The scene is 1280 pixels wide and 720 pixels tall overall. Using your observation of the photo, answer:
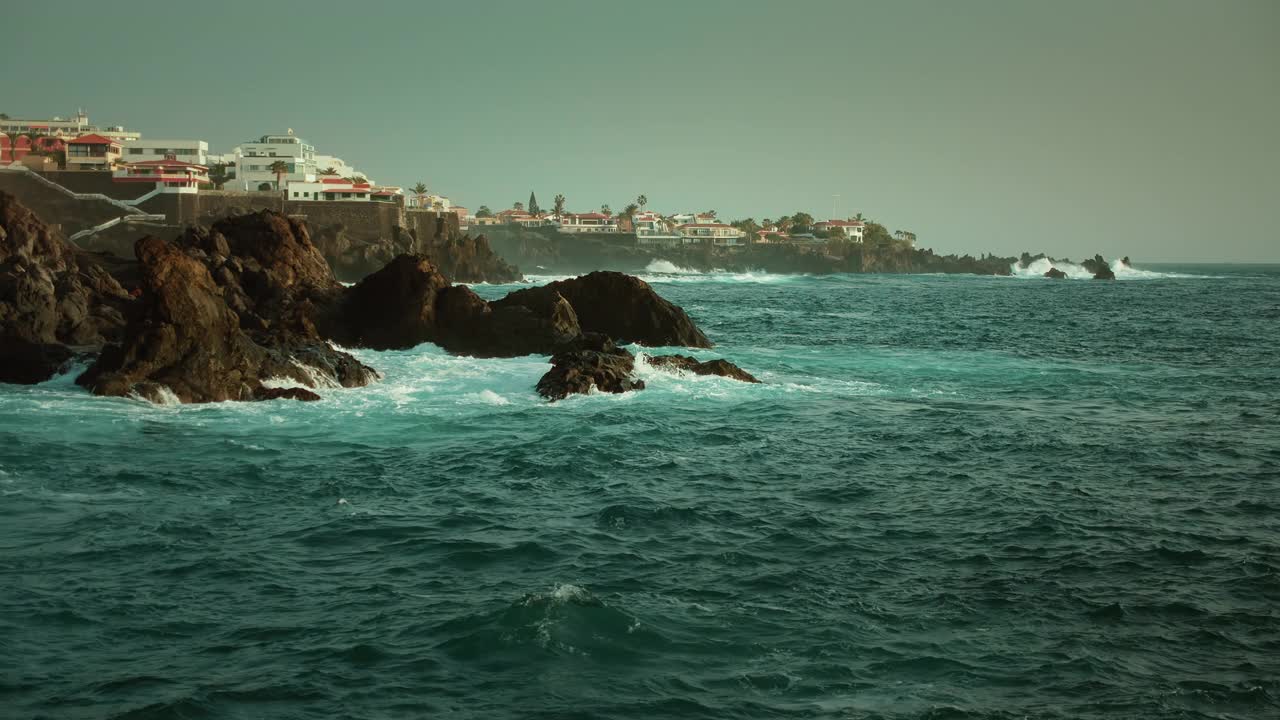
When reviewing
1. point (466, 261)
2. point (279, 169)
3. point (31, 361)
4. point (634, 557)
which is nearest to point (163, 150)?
point (279, 169)

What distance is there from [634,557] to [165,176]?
346 ft

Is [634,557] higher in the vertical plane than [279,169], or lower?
lower

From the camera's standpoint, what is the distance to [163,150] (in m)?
139

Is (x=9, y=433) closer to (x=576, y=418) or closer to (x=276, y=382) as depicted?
(x=276, y=382)

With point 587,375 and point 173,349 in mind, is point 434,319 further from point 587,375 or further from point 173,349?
point 173,349

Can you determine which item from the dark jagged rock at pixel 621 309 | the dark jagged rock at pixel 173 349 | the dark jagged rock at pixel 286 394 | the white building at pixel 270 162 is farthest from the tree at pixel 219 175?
the dark jagged rock at pixel 286 394

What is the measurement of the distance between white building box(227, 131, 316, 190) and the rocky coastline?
7899 cm

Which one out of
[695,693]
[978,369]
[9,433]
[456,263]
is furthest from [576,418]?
[456,263]

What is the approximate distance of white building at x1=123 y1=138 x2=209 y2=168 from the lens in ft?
452

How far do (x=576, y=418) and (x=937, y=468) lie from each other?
11.3m

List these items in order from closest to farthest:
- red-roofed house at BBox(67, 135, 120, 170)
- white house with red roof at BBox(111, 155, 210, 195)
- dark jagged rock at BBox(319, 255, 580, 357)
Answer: dark jagged rock at BBox(319, 255, 580, 357) → white house with red roof at BBox(111, 155, 210, 195) → red-roofed house at BBox(67, 135, 120, 170)

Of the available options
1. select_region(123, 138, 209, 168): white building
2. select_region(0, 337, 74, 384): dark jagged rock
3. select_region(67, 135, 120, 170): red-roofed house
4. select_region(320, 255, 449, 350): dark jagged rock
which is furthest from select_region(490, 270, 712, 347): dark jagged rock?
select_region(123, 138, 209, 168): white building

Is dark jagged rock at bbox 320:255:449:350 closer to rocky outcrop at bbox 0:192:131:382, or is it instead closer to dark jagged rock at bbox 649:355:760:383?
rocky outcrop at bbox 0:192:131:382

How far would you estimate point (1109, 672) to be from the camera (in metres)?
13.7
